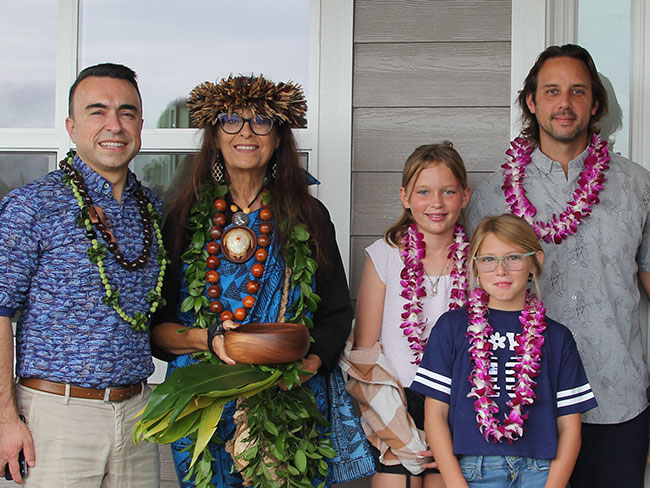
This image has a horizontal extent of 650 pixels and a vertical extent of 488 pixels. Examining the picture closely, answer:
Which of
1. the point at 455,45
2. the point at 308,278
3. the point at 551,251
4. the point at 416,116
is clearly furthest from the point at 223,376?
the point at 455,45

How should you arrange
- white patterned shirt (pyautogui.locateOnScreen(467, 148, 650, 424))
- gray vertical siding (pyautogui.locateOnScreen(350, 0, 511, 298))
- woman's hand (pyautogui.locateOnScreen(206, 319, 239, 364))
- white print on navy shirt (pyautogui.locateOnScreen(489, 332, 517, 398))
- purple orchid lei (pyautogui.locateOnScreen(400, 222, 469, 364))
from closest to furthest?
woman's hand (pyautogui.locateOnScreen(206, 319, 239, 364))
white print on navy shirt (pyautogui.locateOnScreen(489, 332, 517, 398))
purple orchid lei (pyautogui.locateOnScreen(400, 222, 469, 364))
white patterned shirt (pyautogui.locateOnScreen(467, 148, 650, 424))
gray vertical siding (pyautogui.locateOnScreen(350, 0, 511, 298))

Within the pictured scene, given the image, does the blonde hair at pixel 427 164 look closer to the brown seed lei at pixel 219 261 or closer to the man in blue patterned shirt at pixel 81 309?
the brown seed lei at pixel 219 261

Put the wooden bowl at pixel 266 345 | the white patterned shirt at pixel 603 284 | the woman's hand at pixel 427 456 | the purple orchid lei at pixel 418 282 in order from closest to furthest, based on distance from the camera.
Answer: the wooden bowl at pixel 266 345
the woman's hand at pixel 427 456
the purple orchid lei at pixel 418 282
the white patterned shirt at pixel 603 284

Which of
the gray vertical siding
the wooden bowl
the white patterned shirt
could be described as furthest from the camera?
the gray vertical siding

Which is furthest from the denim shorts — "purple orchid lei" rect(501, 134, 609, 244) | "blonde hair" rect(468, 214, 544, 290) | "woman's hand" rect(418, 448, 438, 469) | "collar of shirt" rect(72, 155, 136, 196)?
"collar of shirt" rect(72, 155, 136, 196)

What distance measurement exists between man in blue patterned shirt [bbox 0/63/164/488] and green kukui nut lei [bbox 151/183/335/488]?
5.9 inches

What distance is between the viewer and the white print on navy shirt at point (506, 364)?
2.06 metres

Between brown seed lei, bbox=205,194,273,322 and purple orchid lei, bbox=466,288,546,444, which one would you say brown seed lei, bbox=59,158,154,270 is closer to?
brown seed lei, bbox=205,194,273,322

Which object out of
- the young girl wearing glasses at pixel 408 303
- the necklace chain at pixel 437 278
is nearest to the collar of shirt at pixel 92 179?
the young girl wearing glasses at pixel 408 303

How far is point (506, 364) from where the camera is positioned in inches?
81.7

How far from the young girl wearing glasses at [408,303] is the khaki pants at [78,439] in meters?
0.72

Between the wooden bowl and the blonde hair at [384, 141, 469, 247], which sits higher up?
the blonde hair at [384, 141, 469, 247]

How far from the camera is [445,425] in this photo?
6.95 ft

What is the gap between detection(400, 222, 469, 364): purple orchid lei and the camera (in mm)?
2314
